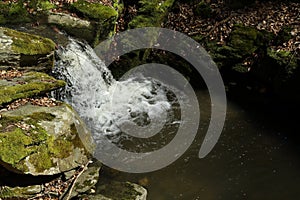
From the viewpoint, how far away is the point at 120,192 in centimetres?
524

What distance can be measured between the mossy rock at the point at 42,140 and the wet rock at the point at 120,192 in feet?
1.95

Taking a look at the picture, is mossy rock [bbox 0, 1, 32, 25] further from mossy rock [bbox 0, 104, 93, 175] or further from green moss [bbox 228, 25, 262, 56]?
green moss [bbox 228, 25, 262, 56]

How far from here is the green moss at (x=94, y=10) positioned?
827 centimetres

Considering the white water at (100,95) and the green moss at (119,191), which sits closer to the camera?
the green moss at (119,191)

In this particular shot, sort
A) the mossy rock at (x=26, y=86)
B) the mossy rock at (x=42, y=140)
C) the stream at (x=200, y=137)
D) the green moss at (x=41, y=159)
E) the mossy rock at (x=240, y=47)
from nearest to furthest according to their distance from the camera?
the mossy rock at (x=42, y=140), the green moss at (x=41, y=159), the mossy rock at (x=26, y=86), the stream at (x=200, y=137), the mossy rock at (x=240, y=47)

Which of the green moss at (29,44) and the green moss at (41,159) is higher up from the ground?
the green moss at (29,44)

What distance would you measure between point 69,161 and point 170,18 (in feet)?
20.9

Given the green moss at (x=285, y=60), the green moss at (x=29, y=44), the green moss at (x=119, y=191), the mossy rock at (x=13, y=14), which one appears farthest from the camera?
the mossy rock at (x=13, y=14)

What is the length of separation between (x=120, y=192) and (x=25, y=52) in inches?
131

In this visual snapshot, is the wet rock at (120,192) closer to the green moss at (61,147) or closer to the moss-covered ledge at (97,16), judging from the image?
the green moss at (61,147)

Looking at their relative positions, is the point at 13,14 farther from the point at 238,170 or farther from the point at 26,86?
the point at 238,170

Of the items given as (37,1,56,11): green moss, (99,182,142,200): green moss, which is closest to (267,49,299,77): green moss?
(99,182,142,200): green moss

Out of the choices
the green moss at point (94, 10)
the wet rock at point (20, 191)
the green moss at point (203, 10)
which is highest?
the green moss at point (203, 10)

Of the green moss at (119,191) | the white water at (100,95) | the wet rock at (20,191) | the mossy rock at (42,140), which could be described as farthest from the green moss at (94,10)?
the wet rock at (20,191)
